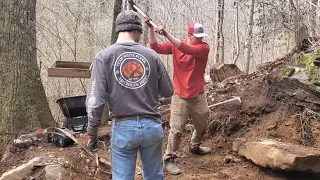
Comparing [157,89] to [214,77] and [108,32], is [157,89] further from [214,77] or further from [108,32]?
[108,32]

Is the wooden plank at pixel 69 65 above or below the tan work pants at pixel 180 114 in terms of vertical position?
above

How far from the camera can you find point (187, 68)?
5047 mm

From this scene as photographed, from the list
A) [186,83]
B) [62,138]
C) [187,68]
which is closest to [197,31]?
[187,68]

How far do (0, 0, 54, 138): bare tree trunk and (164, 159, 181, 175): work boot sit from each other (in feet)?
7.50

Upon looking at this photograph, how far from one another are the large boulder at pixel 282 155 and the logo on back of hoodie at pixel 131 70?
2.05m

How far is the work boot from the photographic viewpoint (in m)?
5.01

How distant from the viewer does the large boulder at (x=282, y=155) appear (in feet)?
13.9

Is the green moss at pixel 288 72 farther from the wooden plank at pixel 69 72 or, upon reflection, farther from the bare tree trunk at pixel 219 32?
the bare tree trunk at pixel 219 32

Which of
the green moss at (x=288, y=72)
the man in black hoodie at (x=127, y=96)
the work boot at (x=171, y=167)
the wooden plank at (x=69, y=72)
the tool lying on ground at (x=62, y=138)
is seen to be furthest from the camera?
the green moss at (x=288, y=72)

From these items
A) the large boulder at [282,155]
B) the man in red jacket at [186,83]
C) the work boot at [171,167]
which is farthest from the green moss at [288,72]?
the work boot at [171,167]

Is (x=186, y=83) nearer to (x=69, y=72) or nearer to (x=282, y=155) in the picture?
(x=282, y=155)

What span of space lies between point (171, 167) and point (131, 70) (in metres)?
2.27

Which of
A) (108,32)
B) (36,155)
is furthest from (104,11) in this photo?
(36,155)

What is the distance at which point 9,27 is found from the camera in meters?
6.04
